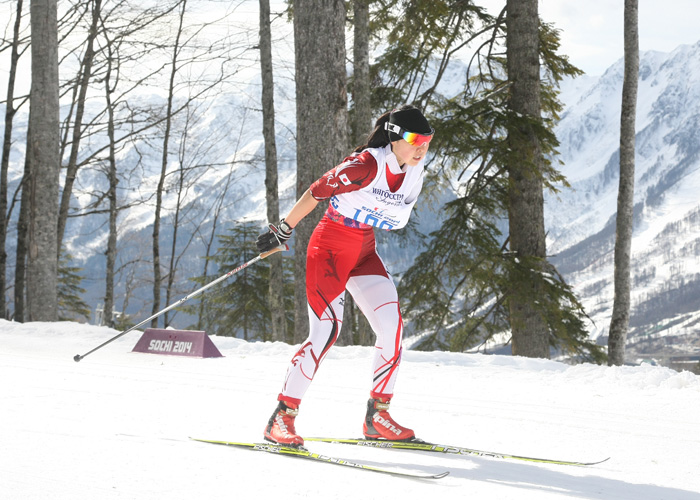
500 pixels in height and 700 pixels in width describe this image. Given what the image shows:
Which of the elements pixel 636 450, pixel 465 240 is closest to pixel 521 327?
pixel 465 240

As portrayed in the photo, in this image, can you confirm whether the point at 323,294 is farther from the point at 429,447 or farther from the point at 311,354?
the point at 429,447

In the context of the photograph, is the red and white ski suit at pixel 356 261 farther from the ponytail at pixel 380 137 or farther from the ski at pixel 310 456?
the ski at pixel 310 456

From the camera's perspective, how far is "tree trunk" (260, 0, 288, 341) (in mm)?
14797

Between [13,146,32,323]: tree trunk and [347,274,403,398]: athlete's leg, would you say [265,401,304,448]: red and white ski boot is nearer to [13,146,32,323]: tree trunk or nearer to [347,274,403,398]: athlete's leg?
[347,274,403,398]: athlete's leg

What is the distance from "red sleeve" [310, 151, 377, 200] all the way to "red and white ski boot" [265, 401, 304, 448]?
120 cm

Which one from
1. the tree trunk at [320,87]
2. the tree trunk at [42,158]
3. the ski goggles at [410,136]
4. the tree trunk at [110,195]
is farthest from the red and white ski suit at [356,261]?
the tree trunk at [110,195]

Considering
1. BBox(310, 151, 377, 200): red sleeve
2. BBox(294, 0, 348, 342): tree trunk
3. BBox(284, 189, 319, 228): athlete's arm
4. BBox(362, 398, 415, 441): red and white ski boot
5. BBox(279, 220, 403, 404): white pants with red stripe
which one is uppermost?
BBox(294, 0, 348, 342): tree trunk

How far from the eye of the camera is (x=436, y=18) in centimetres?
1209

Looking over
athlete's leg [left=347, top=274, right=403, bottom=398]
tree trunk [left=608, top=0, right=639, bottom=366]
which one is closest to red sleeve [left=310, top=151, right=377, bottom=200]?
athlete's leg [left=347, top=274, right=403, bottom=398]

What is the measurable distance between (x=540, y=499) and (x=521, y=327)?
844 centimetres

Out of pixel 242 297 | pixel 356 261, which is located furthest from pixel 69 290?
pixel 356 261

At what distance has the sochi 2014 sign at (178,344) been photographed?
7438 mm

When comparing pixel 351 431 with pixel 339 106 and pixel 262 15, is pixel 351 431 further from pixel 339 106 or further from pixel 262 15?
pixel 262 15

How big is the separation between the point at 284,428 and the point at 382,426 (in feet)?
1.98
